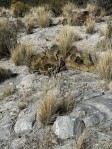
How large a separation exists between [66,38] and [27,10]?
744 centimetres

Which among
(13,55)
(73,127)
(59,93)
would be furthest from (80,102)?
(13,55)

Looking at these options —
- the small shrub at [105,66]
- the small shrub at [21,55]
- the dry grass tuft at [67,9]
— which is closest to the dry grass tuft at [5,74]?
the small shrub at [21,55]

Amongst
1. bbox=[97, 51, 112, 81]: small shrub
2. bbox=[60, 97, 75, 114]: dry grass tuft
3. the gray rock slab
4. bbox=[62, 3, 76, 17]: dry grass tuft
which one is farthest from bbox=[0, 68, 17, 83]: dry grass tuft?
bbox=[62, 3, 76, 17]: dry grass tuft

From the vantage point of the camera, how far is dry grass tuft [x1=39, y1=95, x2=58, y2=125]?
543 centimetres

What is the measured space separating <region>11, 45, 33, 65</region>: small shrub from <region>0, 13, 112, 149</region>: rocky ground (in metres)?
0.62

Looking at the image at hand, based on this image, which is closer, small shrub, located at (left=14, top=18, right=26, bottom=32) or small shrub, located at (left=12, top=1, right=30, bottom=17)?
small shrub, located at (left=14, top=18, right=26, bottom=32)

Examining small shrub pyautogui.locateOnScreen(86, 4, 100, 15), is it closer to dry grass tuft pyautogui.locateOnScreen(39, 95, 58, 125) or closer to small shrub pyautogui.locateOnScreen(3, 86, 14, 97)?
small shrub pyautogui.locateOnScreen(3, 86, 14, 97)

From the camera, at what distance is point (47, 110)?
5449 mm

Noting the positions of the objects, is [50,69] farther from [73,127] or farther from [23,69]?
[73,127]

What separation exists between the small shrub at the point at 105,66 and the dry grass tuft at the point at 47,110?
1.52m

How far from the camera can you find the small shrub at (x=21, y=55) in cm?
837

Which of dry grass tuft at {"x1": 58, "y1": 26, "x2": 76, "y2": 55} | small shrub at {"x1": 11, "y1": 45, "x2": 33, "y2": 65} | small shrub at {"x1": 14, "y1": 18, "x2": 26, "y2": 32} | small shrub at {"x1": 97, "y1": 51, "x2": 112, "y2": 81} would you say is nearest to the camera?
small shrub at {"x1": 97, "y1": 51, "x2": 112, "y2": 81}

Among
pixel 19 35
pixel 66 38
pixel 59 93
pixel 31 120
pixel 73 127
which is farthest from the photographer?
pixel 19 35

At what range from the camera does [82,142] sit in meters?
4.80
